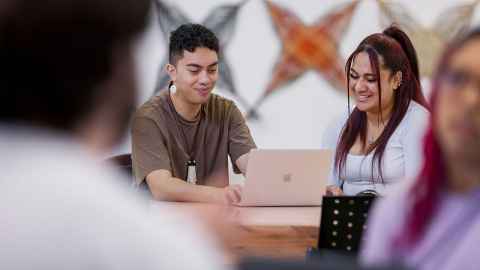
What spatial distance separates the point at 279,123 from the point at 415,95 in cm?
148

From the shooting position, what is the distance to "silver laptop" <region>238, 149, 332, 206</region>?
3.21 metres

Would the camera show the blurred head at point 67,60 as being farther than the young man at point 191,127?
No

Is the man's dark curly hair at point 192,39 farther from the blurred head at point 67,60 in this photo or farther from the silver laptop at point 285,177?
the blurred head at point 67,60

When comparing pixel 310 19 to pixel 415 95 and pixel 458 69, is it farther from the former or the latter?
pixel 458 69

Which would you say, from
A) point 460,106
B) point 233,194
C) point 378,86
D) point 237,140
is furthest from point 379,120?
point 460,106

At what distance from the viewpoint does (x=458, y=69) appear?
67.5 inches

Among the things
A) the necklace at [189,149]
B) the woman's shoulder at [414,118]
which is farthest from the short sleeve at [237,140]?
the woman's shoulder at [414,118]

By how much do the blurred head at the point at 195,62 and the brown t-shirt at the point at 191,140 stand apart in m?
0.11

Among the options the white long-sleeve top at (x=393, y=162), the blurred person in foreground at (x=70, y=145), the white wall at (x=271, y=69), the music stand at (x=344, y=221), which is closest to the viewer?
the blurred person in foreground at (x=70, y=145)

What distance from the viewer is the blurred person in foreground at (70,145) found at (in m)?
0.76

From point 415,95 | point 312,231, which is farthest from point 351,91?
point 312,231

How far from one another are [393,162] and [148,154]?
45.3 inches

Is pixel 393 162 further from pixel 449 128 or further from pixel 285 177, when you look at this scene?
pixel 449 128

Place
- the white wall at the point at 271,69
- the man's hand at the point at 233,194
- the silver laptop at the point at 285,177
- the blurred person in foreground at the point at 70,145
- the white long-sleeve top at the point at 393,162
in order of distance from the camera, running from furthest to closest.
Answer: the white wall at the point at 271,69 → the white long-sleeve top at the point at 393,162 → the man's hand at the point at 233,194 → the silver laptop at the point at 285,177 → the blurred person in foreground at the point at 70,145
